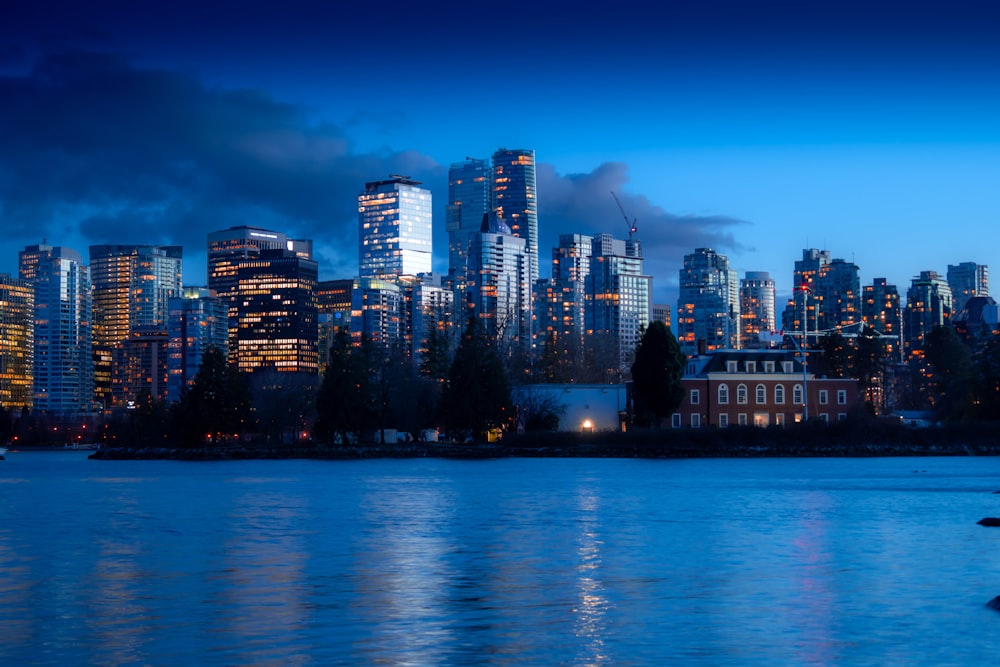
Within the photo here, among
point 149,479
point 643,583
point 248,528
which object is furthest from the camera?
point 149,479

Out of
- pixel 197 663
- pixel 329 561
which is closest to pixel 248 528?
pixel 329 561

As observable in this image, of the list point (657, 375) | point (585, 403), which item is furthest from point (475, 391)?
point (657, 375)

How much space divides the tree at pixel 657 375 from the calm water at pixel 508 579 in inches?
2197

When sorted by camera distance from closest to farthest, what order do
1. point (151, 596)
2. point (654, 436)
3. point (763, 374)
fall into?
point (151, 596) < point (654, 436) < point (763, 374)

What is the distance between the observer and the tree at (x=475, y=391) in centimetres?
12031

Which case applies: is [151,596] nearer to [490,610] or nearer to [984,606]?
[490,610]

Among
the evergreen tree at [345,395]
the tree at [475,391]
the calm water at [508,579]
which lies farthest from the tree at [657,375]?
the calm water at [508,579]

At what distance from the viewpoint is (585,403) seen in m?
131

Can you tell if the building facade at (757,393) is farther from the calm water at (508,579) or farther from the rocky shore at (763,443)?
the calm water at (508,579)

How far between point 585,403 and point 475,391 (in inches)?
620

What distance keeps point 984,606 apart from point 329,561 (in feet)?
56.7

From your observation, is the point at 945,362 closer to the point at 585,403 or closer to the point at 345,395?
the point at 585,403

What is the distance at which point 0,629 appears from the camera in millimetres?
24078

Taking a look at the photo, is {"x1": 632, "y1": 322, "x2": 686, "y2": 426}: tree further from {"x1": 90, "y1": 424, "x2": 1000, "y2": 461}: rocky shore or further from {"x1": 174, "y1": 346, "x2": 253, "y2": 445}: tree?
{"x1": 174, "y1": 346, "x2": 253, "y2": 445}: tree
